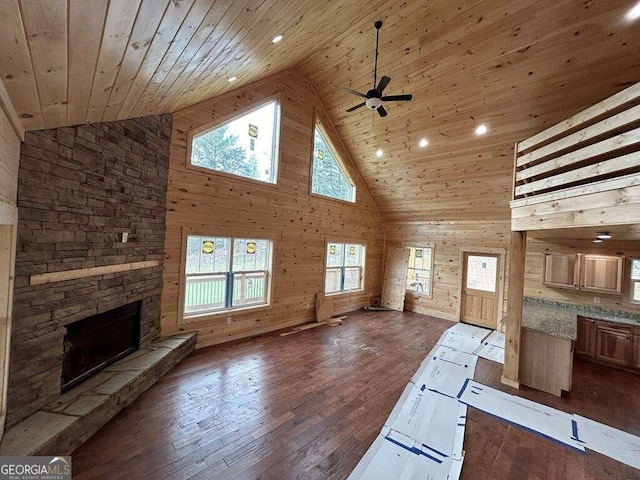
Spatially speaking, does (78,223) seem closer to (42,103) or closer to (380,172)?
(42,103)

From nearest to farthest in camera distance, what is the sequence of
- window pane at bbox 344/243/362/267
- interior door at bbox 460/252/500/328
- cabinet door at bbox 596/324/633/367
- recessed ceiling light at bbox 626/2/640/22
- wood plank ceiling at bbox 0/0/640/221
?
wood plank ceiling at bbox 0/0/640/221 → recessed ceiling light at bbox 626/2/640/22 → cabinet door at bbox 596/324/633/367 → interior door at bbox 460/252/500/328 → window pane at bbox 344/243/362/267

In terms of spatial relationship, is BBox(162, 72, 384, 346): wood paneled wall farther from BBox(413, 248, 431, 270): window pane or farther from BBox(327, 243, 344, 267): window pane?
BBox(413, 248, 431, 270): window pane

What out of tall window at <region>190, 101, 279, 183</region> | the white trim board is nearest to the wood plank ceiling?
tall window at <region>190, 101, 279, 183</region>

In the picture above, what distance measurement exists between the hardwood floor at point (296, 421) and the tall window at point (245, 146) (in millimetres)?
3321

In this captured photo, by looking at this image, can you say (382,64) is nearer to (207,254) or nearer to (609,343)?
(207,254)

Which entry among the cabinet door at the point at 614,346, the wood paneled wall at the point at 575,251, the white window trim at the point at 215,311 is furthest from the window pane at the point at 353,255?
the cabinet door at the point at 614,346

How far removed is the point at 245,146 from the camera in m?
5.20

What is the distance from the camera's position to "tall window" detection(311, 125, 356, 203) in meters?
6.61

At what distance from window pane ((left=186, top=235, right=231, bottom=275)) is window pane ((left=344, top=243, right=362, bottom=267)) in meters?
3.60

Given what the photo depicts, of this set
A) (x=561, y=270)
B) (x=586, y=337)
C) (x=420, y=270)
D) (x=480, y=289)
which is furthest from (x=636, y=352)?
(x=420, y=270)

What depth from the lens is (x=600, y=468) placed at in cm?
245

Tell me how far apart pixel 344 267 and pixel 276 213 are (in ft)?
9.18

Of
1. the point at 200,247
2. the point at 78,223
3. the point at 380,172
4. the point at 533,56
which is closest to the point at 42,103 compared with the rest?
the point at 78,223

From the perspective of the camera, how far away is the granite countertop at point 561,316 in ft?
12.6
